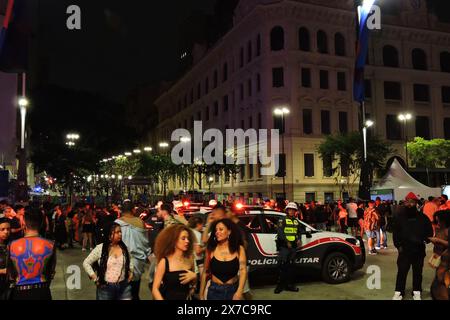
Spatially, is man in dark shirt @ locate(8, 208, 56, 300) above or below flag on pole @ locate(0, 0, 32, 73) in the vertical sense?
below

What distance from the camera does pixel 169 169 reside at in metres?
51.4

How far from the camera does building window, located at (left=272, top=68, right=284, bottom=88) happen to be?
43.4 meters

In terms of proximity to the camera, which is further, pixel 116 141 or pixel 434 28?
pixel 116 141

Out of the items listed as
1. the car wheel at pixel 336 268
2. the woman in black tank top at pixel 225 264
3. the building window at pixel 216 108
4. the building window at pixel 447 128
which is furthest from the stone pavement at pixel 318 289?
the building window at pixel 216 108

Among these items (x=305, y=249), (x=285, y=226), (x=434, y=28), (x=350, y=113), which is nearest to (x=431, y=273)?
(x=305, y=249)

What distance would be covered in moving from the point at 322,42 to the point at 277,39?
16.3ft

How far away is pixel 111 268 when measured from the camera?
550 cm

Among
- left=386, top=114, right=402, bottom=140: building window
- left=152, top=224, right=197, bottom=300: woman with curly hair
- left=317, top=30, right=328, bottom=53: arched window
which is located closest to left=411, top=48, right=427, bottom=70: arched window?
left=386, top=114, right=402, bottom=140: building window

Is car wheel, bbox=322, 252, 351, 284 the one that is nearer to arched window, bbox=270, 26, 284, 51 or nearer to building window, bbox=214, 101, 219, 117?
arched window, bbox=270, 26, 284, 51

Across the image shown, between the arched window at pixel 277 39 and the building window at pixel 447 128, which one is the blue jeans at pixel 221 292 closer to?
the arched window at pixel 277 39

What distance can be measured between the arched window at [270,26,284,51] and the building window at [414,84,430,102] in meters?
16.6

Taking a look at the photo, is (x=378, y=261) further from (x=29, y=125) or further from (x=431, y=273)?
(x=29, y=125)

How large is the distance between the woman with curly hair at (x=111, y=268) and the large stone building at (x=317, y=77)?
3711 cm
